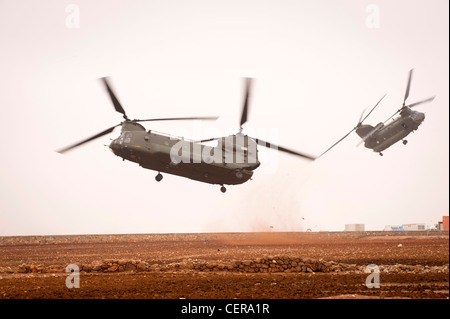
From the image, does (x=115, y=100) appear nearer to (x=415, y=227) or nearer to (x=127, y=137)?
(x=127, y=137)

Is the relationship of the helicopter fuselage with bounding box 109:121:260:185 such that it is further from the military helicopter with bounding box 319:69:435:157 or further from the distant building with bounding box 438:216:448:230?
the distant building with bounding box 438:216:448:230

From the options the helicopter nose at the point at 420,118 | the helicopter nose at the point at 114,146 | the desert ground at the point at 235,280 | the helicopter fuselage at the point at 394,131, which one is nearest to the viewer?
the desert ground at the point at 235,280

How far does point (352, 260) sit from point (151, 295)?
22.6 m

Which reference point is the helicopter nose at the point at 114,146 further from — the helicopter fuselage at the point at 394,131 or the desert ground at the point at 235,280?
the helicopter fuselage at the point at 394,131

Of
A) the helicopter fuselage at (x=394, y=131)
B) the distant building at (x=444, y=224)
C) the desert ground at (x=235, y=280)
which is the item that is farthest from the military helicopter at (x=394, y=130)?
the distant building at (x=444, y=224)

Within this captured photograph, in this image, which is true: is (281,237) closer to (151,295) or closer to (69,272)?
(69,272)

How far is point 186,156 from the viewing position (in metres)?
27.1

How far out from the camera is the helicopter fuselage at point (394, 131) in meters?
46.7

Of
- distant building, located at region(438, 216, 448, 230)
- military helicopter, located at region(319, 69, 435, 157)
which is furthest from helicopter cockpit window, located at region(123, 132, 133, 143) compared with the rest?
distant building, located at region(438, 216, 448, 230)

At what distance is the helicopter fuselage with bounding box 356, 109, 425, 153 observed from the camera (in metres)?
46.7

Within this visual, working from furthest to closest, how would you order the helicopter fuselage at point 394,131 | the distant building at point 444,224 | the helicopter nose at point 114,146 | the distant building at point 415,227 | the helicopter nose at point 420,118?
1. the distant building at point 415,227
2. the distant building at point 444,224
3. the helicopter nose at point 420,118
4. the helicopter fuselage at point 394,131
5. the helicopter nose at point 114,146

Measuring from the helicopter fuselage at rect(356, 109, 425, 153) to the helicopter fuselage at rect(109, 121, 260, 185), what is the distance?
72.8ft

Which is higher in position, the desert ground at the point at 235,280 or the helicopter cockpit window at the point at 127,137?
the helicopter cockpit window at the point at 127,137
